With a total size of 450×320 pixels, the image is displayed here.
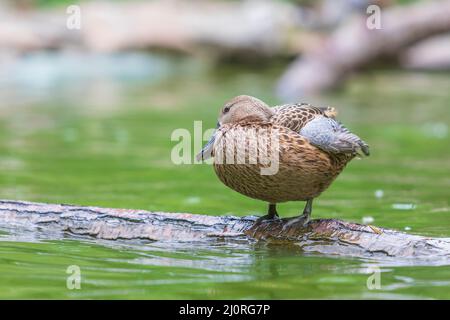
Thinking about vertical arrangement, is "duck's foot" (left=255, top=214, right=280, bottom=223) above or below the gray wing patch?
below

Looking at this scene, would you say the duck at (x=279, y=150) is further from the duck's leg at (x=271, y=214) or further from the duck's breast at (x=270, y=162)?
the duck's leg at (x=271, y=214)

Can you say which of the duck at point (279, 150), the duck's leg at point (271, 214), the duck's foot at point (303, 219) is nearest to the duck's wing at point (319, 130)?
the duck at point (279, 150)

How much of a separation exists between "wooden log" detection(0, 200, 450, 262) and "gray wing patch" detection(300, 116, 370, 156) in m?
0.40

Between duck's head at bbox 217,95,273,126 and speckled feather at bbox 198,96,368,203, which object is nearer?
speckled feather at bbox 198,96,368,203

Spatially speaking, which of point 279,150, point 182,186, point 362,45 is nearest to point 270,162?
point 279,150

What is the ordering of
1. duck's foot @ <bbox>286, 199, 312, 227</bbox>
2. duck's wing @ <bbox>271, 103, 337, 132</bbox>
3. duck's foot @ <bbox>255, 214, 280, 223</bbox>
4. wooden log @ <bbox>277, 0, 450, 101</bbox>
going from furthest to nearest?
wooden log @ <bbox>277, 0, 450, 101</bbox>, duck's foot @ <bbox>255, 214, 280, 223</bbox>, duck's foot @ <bbox>286, 199, 312, 227</bbox>, duck's wing @ <bbox>271, 103, 337, 132</bbox>

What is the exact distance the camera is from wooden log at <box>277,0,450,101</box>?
1435 cm

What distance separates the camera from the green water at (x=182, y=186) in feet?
16.2

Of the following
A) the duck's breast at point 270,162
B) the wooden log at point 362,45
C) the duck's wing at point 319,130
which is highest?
the wooden log at point 362,45

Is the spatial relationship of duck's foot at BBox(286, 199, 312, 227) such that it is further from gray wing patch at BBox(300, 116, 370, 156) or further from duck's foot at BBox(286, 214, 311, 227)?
gray wing patch at BBox(300, 116, 370, 156)

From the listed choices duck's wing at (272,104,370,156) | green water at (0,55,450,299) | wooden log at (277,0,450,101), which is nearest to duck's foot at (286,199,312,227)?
green water at (0,55,450,299)

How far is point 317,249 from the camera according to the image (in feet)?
17.9

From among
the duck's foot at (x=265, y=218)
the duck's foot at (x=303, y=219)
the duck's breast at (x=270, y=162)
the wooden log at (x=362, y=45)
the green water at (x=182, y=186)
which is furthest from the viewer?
the wooden log at (x=362, y=45)
